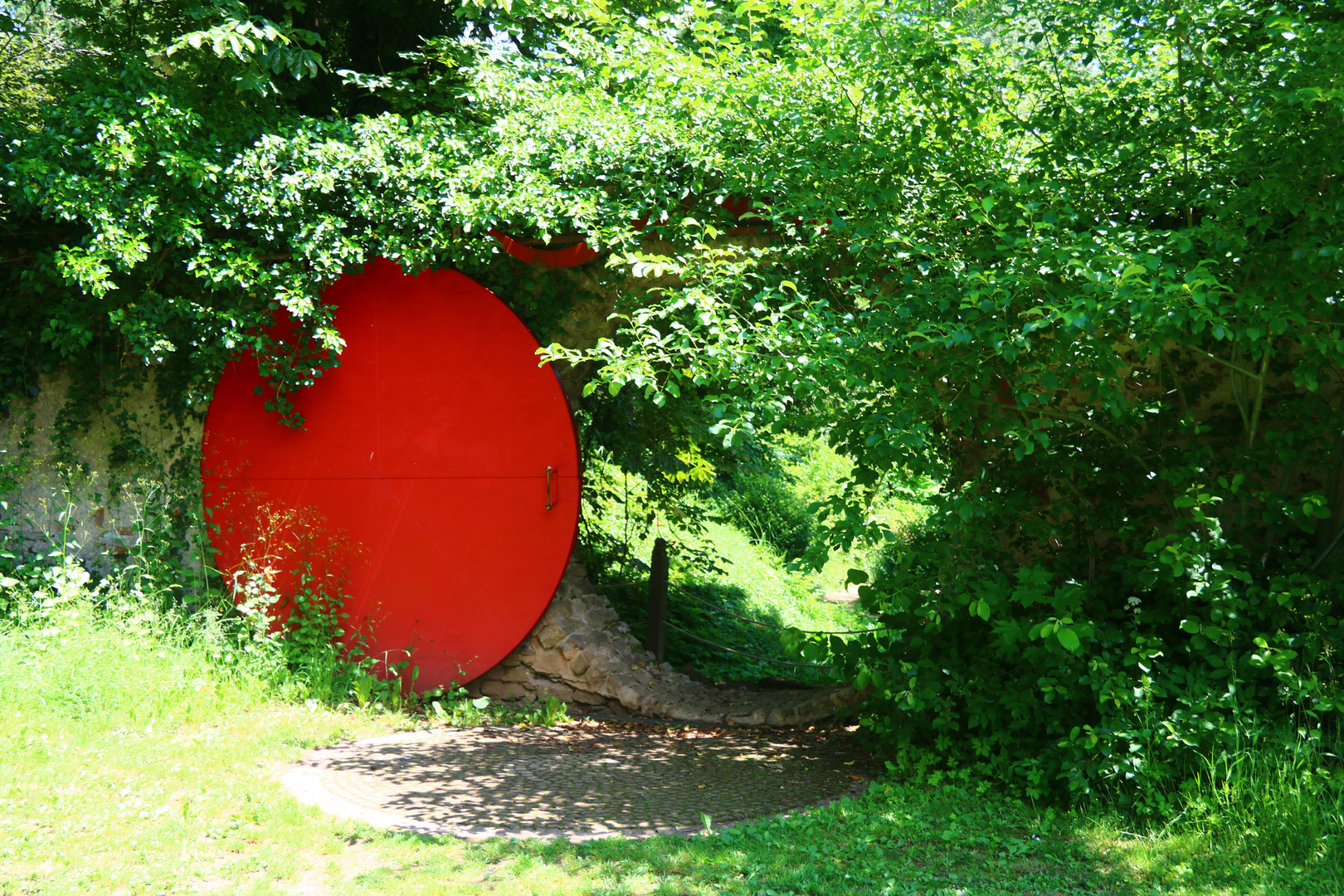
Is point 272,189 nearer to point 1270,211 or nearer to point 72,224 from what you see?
point 72,224

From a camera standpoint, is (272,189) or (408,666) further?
(408,666)

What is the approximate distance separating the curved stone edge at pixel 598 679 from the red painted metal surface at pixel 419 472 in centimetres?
18

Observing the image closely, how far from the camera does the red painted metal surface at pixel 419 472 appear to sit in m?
5.89

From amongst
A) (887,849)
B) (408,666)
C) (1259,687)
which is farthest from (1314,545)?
(408,666)

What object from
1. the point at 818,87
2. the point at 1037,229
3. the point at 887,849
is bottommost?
the point at 887,849

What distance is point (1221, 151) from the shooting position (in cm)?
385

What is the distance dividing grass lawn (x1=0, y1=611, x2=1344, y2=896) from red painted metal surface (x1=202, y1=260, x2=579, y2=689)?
1607 mm

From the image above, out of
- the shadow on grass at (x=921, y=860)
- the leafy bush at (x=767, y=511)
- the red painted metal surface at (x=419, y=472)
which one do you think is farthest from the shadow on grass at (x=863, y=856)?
the leafy bush at (x=767, y=511)

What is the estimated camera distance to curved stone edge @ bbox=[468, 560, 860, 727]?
19.2ft

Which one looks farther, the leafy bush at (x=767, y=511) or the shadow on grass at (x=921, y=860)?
the leafy bush at (x=767, y=511)

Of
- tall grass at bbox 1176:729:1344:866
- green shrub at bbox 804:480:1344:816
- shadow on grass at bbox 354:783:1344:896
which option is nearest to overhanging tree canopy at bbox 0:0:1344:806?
green shrub at bbox 804:480:1344:816

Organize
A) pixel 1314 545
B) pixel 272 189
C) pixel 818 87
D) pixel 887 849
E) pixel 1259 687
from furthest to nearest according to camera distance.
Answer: pixel 272 189
pixel 818 87
pixel 1314 545
pixel 1259 687
pixel 887 849

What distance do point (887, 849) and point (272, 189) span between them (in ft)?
15.6

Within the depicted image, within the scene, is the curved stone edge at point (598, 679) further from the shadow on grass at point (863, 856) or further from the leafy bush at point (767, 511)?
the leafy bush at point (767, 511)
